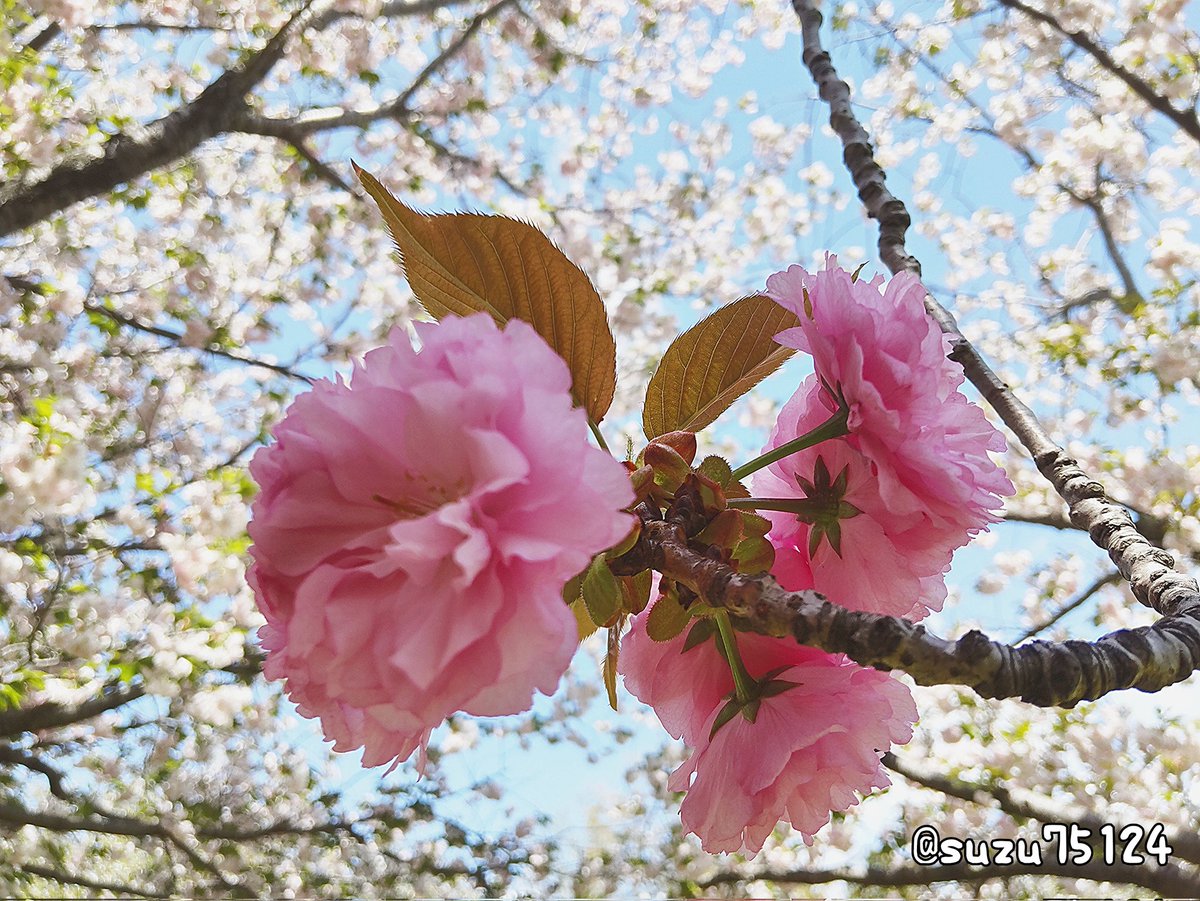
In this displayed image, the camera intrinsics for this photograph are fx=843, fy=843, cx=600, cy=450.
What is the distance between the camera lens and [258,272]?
15.8 ft

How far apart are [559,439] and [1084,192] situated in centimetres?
559

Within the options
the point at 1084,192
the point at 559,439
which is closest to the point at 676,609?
the point at 559,439

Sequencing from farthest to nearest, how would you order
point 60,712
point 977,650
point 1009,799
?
1. point 60,712
2. point 1009,799
3. point 977,650

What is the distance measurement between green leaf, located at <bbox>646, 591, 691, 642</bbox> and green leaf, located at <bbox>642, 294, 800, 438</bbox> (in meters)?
0.15

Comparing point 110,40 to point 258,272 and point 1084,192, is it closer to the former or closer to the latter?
point 258,272

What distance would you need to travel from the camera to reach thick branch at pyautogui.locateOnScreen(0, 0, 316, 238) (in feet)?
8.68

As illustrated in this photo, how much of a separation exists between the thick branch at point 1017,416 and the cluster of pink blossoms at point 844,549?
0.10 m

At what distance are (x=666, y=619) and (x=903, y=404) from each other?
0.69 feet

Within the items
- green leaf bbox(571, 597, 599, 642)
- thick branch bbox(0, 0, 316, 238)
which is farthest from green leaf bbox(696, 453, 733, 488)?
thick branch bbox(0, 0, 316, 238)

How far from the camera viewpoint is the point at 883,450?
54 cm

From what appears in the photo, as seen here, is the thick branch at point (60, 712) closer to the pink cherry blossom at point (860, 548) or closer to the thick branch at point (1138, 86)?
the pink cherry blossom at point (860, 548)

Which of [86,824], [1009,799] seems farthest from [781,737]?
[86,824]

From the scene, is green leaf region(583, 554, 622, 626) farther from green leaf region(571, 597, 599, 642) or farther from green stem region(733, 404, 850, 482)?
green stem region(733, 404, 850, 482)

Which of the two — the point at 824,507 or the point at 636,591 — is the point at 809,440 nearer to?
the point at 824,507
